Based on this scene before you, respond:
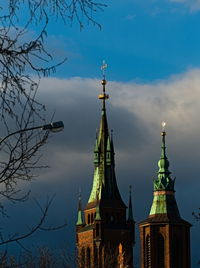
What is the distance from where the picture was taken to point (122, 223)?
136 meters

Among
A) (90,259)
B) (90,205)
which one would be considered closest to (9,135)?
(90,259)

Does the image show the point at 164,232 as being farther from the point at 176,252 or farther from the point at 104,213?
the point at 104,213

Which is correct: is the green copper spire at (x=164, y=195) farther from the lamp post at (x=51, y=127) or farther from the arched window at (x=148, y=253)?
the lamp post at (x=51, y=127)

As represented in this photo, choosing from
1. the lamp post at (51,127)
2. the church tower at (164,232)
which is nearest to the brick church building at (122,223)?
the church tower at (164,232)

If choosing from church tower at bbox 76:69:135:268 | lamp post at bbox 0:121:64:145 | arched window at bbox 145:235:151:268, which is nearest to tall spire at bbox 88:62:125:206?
church tower at bbox 76:69:135:268

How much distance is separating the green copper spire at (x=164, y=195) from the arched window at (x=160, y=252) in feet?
10.4

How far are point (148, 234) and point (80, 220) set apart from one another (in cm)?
1385

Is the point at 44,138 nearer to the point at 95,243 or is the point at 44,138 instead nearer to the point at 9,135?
the point at 9,135

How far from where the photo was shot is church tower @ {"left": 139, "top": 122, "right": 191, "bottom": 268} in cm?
12756

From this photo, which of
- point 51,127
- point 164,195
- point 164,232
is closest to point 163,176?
point 164,195

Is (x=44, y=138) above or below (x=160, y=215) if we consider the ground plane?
below

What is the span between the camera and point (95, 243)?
13112 centimetres

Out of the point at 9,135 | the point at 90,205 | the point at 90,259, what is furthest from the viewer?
the point at 90,205

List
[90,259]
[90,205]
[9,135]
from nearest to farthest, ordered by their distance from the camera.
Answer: [9,135] < [90,259] < [90,205]
